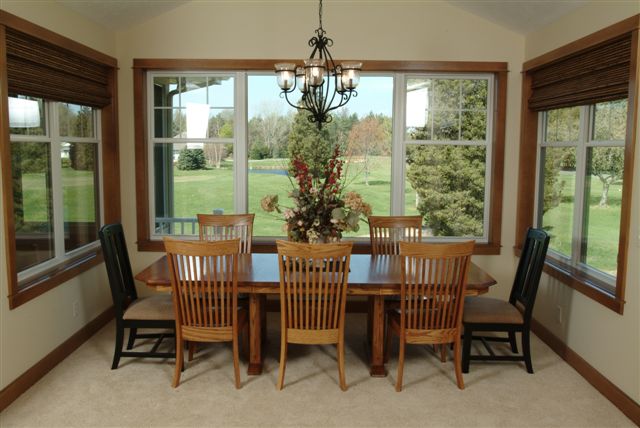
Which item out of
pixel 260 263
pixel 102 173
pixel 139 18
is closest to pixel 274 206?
pixel 260 263

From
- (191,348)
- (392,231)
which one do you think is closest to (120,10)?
(191,348)

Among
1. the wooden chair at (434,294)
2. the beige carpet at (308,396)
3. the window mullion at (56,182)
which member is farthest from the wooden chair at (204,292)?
the window mullion at (56,182)

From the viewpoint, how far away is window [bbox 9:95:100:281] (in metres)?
3.68

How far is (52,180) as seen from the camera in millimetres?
4109

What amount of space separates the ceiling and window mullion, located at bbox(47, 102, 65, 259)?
0.84 meters

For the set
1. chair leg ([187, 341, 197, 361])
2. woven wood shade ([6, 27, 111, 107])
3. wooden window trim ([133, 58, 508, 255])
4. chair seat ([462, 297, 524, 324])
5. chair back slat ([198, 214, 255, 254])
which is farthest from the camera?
wooden window trim ([133, 58, 508, 255])

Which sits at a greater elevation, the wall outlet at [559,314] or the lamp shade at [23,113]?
the lamp shade at [23,113]

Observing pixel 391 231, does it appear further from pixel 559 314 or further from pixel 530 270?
pixel 559 314

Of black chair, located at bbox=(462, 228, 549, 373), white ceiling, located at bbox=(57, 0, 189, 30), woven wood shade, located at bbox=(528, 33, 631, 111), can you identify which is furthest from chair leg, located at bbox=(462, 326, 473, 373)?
white ceiling, located at bbox=(57, 0, 189, 30)

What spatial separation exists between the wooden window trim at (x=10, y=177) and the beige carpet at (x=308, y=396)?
628 millimetres

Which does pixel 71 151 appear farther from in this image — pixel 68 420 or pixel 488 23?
pixel 488 23

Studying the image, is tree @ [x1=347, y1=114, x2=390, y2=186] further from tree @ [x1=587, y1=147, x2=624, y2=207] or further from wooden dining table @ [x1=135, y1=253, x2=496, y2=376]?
tree @ [x1=587, y1=147, x2=624, y2=207]

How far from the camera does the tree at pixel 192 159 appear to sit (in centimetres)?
521

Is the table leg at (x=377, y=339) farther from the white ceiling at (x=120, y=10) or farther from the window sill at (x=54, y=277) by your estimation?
the white ceiling at (x=120, y=10)
